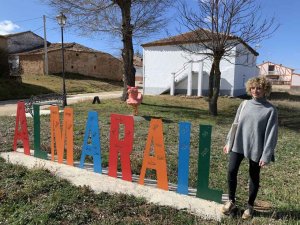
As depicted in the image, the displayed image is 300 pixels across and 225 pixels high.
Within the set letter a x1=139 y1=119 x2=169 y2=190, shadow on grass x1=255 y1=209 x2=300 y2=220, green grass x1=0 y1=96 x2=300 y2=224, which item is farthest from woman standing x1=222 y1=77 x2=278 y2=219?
letter a x1=139 y1=119 x2=169 y2=190

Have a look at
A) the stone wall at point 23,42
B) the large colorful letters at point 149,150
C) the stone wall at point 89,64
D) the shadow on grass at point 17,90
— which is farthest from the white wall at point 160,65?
the stone wall at point 23,42

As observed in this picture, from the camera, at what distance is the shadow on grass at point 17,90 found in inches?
918

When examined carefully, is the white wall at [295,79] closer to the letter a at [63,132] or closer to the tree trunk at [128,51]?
the tree trunk at [128,51]

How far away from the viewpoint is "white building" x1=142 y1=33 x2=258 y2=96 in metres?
25.4

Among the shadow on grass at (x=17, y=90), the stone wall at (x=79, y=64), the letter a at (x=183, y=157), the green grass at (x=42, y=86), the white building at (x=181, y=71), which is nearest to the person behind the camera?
the letter a at (x=183, y=157)

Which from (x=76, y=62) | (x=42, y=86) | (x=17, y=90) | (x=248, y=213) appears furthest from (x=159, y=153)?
(x=76, y=62)

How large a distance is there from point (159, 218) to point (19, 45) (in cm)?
4590

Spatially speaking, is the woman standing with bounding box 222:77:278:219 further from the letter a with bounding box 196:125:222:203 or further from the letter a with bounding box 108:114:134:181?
the letter a with bounding box 108:114:134:181

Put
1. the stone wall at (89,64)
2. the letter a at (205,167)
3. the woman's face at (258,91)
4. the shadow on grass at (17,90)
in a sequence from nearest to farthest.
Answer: the woman's face at (258,91)
the letter a at (205,167)
the shadow on grass at (17,90)
the stone wall at (89,64)

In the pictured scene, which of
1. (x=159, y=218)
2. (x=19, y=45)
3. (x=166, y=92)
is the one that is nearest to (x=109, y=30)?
(x=166, y=92)

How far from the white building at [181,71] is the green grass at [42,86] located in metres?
6.93

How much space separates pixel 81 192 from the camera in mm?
4355

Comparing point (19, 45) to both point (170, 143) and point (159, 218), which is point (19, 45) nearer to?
point (170, 143)

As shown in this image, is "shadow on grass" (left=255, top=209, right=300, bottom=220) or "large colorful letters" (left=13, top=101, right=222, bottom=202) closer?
"shadow on grass" (left=255, top=209, right=300, bottom=220)
